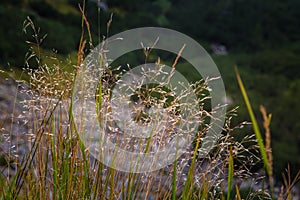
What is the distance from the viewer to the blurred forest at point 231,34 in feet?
26.9

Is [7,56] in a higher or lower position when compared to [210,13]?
lower

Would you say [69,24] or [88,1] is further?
[88,1]

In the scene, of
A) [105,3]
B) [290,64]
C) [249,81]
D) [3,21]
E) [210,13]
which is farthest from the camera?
[210,13]

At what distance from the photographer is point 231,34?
17672 millimetres

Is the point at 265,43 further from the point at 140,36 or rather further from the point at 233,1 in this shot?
the point at 140,36

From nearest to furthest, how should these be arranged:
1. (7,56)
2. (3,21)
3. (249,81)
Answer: (7,56), (3,21), (249,81)

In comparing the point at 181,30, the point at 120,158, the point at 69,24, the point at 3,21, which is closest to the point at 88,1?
the point at 69,24

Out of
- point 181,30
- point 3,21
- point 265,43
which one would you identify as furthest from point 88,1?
point 265,43

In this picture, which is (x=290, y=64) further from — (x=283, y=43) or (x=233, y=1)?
(x=233, y=1)

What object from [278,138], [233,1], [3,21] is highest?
[233,1]

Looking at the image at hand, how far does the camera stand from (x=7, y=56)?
8.08 m

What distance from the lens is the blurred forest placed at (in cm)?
819

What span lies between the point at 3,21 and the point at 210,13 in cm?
1043

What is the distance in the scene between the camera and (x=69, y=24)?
1345cm
